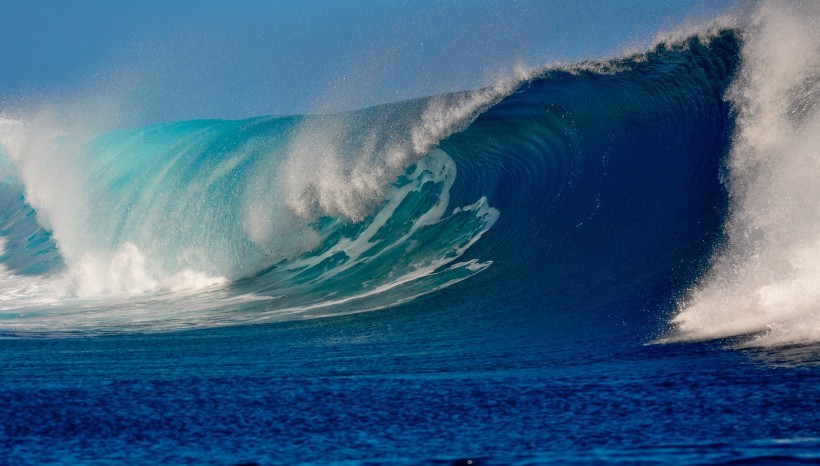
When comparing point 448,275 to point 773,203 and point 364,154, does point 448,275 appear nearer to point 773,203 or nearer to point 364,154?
point 773,203

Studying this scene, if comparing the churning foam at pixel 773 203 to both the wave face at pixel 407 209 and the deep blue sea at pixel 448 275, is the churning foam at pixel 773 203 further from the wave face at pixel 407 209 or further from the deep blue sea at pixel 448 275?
the wave face at pixel 407 209

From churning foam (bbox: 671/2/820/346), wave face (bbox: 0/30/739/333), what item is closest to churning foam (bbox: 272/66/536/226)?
wave face (bbox: 0/30/739/333)

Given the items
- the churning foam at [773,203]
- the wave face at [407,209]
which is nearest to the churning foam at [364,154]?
the wave face at [407,209]

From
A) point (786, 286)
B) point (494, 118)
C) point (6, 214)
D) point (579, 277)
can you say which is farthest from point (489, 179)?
point (6, 214)

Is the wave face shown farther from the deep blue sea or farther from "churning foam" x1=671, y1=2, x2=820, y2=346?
"churning foam" x1=671, y1=2, x2=820, y2=346

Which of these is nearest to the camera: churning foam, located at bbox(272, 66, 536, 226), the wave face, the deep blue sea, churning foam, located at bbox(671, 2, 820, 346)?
the deep blue sea

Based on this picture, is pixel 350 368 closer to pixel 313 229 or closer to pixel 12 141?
pixel 313 229
